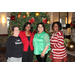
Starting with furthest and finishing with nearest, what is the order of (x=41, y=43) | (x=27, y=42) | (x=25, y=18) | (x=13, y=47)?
(x=25, y=18)
(x=27, y=42)
(x=41, y=43)
(x=13, y=47)

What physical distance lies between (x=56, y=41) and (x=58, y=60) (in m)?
0.55

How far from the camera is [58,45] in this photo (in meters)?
2.53

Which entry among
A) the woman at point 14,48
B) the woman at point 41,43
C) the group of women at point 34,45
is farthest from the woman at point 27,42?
the woman at point 14,48

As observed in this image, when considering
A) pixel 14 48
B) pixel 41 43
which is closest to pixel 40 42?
pixel 41 43

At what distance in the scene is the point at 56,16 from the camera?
10031 mm

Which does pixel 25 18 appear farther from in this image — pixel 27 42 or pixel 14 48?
pixel 14 48

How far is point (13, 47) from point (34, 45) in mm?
543

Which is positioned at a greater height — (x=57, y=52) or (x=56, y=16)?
(x=56, y=16)

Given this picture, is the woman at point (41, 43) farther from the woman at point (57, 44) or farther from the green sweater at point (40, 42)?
the woman at point (57, 44)

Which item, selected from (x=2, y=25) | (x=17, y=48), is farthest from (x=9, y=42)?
(x=2, y=25)

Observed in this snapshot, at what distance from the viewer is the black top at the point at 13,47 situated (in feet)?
7.09

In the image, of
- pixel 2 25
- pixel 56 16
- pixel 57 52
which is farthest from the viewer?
pixel 56 16

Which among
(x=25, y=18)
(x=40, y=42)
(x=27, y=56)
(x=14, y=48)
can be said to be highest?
(x=25, y=18)

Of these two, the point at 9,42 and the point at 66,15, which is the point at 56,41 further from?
the point at 66,15
